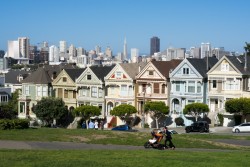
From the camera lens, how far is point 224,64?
6359cm

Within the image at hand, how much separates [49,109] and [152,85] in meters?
13.9

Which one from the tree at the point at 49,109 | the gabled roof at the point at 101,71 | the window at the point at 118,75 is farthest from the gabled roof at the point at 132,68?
the tree at the point at 49,109

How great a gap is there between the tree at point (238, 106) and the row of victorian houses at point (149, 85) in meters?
2.55

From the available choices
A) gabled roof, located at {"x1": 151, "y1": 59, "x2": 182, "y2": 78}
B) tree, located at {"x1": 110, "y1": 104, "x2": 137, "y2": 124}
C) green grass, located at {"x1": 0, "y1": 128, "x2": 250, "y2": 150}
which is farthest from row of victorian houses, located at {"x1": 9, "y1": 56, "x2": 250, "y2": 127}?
green grass, located at {"x1": 0, "y1": 128, "x2": 250, "y2": 150}

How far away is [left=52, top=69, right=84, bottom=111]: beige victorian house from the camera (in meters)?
73.9

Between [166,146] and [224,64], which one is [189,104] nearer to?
[224,64]

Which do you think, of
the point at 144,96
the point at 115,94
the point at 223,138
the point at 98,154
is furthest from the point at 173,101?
the point at 98,154

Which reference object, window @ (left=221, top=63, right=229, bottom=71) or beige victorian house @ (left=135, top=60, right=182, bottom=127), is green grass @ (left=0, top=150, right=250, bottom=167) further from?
beige victorian house @ (left=135, top=60, right=182, bottom=127)

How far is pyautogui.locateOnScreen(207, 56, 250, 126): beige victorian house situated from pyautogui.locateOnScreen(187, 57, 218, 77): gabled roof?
4.97ft

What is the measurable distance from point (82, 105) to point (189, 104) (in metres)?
15.1

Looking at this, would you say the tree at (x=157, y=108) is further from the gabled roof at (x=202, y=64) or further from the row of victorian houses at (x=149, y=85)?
the gabled roof at (x=202, y=64)

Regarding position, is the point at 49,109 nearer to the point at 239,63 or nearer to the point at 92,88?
the point at 92,88

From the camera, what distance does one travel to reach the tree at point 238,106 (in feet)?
192

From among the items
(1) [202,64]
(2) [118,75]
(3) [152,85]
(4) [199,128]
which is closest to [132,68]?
(2) [118,75]
